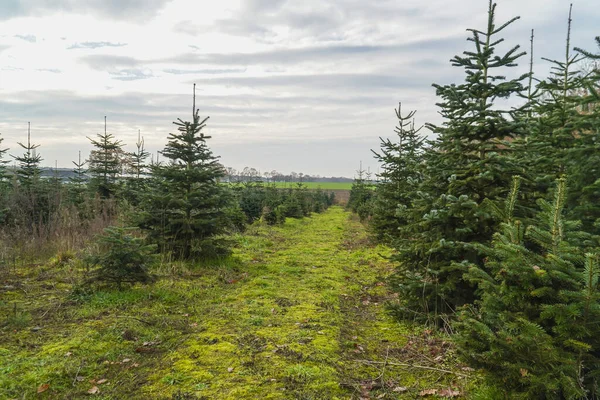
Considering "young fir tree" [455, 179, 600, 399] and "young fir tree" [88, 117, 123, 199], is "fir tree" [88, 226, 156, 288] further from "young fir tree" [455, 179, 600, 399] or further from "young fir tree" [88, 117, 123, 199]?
"young fir tree" [88, 117, 123, 199]

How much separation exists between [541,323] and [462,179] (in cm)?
289

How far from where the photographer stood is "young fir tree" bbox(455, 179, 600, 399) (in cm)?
270

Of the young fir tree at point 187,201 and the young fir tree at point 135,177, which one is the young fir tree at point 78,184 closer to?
the young fir tree at point 135,177

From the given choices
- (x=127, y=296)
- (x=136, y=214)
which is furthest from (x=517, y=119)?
(x=136, y=214)

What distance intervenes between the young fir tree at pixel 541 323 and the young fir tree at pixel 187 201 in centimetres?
675

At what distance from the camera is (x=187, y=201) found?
28.5 ft

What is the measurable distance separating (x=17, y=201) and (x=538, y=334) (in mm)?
14100

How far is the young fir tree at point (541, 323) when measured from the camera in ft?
8.86

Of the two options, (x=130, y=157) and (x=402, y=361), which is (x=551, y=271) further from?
(x=130, y=157)

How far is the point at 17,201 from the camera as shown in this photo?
11.7m

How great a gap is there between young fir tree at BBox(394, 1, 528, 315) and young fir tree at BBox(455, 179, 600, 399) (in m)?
1.86

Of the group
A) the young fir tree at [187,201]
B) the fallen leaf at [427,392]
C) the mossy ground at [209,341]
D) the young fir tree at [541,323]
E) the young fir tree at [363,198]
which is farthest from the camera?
the young fir tree at [363,198]

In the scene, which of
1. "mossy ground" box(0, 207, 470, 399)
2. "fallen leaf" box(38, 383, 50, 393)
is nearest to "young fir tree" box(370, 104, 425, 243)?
"mossy ground" box(0, 207, 470, 399)

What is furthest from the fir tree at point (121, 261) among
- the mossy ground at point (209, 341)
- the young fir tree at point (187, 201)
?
the young fir tree at point (187, 201)
